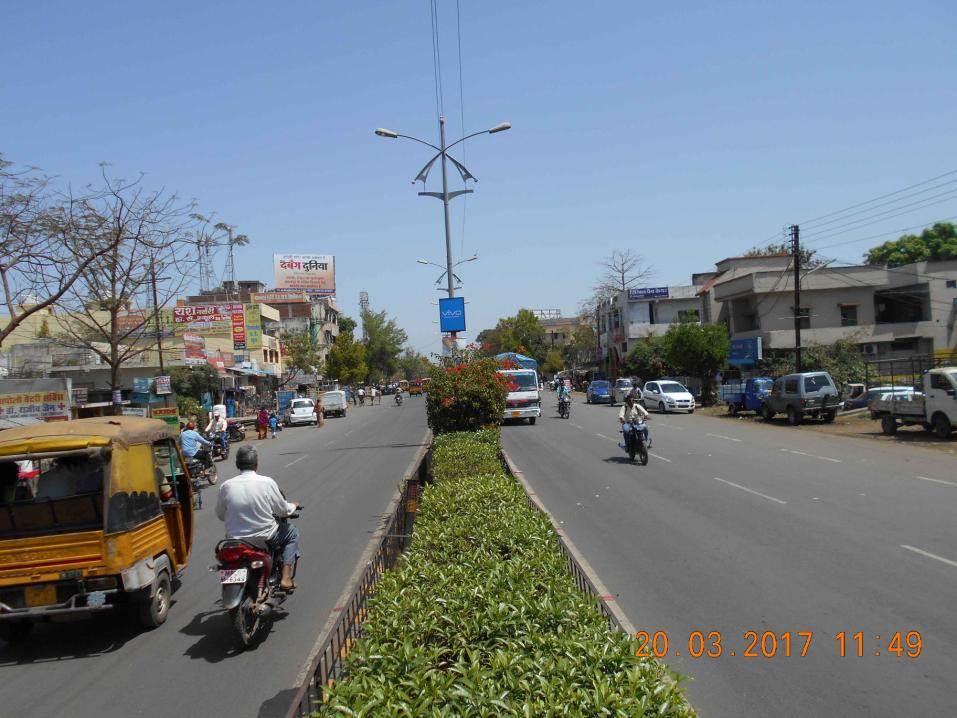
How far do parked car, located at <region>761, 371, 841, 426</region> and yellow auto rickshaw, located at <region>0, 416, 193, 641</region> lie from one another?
25.8 m

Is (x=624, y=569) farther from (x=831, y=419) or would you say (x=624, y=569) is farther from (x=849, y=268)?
(x=849, y=268)

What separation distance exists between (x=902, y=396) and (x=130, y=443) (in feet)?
73.9

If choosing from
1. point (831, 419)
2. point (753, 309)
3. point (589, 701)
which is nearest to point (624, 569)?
point (589, 701)

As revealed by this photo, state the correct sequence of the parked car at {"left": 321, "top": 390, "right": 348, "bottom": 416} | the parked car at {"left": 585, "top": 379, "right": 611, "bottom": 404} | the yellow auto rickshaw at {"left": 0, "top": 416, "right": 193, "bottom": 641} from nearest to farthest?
the yellow auto rickshaw at {"left": 0, "top": 416, "right": 193, "bottom": 641}, the parked car at {"left": 321, "top": 390, "right": 348, "bottom": 416}, the parked car at {"left": 585, "top": 379, "right": 611, "bottom": 404}

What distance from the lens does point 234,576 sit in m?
6.41

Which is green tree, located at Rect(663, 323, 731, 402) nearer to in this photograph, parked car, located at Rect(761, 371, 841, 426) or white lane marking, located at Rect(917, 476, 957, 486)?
parked car, located at Rect(761, 371, 841, 426)

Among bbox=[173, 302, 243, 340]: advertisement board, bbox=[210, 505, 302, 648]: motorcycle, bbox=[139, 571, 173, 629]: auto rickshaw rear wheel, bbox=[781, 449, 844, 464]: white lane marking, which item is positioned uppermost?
bbox=[173, 302, 243, 340]: advertisement board

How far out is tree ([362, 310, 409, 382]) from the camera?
114062 millimetres

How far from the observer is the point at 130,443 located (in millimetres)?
7363

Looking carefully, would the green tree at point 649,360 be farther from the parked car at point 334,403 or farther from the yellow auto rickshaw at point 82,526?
the yellow auto rickshaw at point 82,526

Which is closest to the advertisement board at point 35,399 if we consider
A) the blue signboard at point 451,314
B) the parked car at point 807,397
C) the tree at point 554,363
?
the blue signboard at point 451,314

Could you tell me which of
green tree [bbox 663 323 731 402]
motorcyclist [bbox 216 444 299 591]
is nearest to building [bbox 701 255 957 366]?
green tree [bbox 663 323 731 402]

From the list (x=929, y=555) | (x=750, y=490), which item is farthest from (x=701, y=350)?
(x=929, y=555)

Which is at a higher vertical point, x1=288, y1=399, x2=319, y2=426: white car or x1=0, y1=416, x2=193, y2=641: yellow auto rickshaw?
x1=0, y1=416, x2=193, y2=641: yellow auto rickshaw
